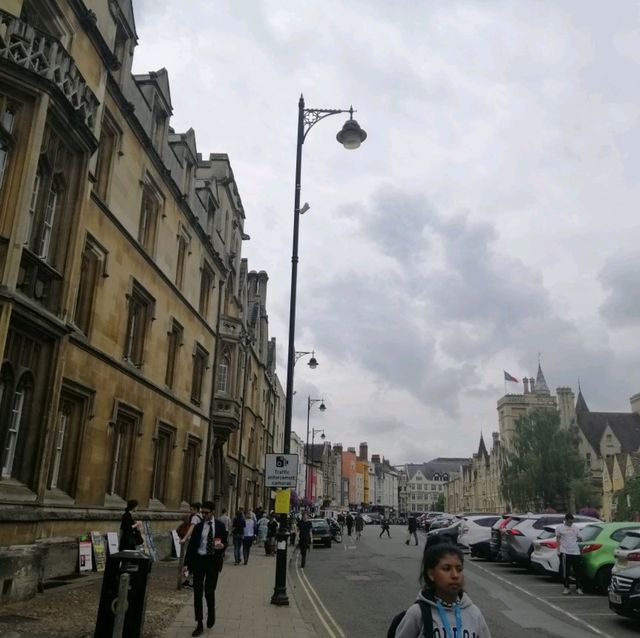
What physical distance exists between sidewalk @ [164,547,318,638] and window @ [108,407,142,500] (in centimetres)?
400

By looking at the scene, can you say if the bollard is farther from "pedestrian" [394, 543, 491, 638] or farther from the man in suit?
the man in suit

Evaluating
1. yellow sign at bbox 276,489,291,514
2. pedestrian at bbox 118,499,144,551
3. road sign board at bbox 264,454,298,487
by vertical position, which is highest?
road sign board at bbox 264,454,298,487

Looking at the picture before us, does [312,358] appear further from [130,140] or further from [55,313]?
[55,313]

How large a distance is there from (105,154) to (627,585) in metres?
15.6

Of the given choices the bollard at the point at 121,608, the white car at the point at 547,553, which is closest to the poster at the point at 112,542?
the bollard at the point at 121,608

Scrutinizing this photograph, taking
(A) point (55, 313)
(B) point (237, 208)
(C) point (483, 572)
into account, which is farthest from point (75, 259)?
(B) point (237, 208)

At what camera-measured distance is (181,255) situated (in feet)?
79.4

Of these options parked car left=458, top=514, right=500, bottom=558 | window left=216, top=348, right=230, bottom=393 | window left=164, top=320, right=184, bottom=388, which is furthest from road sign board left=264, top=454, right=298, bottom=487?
window left=216, top=348, right=230, bottom=393

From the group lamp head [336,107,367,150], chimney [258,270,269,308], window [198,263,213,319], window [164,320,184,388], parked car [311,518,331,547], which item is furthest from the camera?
chimney [258,270,269,308]

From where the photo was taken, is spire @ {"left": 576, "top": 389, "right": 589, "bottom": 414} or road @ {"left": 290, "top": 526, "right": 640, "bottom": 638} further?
spire @ {"left": 576, "top": 389, "right": 589, "bottom": 414}

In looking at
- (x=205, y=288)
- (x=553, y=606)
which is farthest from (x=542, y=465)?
(x=553, y=606)

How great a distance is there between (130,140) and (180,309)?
696 centimetres

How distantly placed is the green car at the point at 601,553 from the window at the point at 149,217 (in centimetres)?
1496

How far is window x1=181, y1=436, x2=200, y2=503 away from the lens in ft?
82.1
